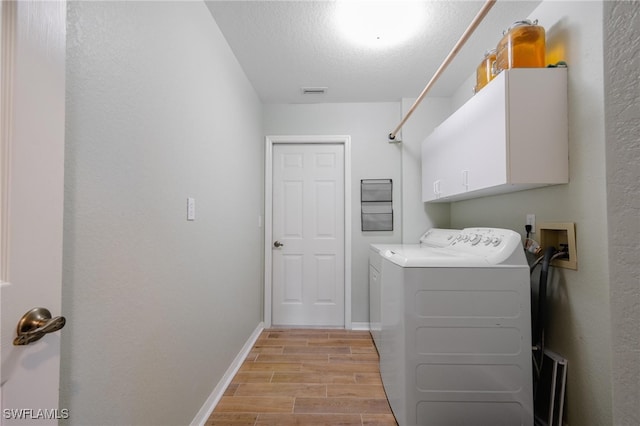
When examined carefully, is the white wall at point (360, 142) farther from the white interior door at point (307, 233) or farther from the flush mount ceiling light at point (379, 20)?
the flush mount ceiling light at point (379, 20)

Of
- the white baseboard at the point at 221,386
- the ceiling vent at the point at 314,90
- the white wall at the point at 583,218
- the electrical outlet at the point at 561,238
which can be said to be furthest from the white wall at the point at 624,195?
the ceiling vent at the point at 314,90

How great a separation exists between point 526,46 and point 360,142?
161cm

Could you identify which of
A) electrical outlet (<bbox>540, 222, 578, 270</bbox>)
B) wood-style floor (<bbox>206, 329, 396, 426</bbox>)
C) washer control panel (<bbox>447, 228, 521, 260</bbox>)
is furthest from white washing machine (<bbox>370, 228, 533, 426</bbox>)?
wood-style floor (<bbox>206, 329, 396, 426</bbox>)

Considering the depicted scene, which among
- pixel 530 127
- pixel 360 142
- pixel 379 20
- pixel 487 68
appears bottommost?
pixel 530 127

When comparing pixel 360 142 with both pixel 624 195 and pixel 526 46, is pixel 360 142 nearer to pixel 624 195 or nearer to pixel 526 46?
pixel 526 46

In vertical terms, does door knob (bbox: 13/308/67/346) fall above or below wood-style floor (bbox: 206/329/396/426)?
above

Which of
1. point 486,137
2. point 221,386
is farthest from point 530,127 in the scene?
point 221,386

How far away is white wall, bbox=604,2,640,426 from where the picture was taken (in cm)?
36

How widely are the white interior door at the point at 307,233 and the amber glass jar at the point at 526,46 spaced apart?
5.58 ft

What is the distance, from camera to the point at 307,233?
9.49 feet

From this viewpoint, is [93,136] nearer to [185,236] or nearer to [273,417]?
[185,236]

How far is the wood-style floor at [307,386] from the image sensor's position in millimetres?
1530

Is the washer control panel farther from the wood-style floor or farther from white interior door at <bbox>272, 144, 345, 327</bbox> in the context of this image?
white interior door at <bbox>272, 144, 345, 327</bbox>

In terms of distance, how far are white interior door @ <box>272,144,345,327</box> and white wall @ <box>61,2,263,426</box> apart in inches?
42.9
